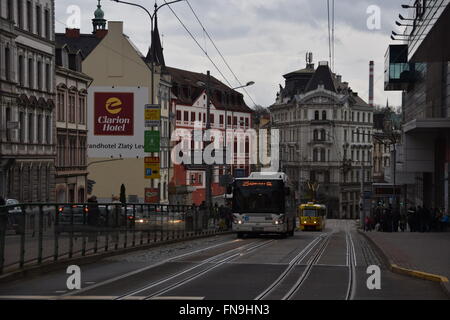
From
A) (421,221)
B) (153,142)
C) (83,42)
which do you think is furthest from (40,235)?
(83,42)

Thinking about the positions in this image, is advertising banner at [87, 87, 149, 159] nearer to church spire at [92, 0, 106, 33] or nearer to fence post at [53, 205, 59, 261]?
church spire at [92, 0, 106, 33]

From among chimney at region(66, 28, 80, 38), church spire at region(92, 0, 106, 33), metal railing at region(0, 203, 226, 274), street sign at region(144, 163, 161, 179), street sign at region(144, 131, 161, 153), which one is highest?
church spire at region(92, 0, 106, 33)

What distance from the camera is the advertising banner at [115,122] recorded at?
2151 inches

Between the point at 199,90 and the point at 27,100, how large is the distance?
44.8m

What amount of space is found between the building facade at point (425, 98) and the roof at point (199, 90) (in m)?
19.6

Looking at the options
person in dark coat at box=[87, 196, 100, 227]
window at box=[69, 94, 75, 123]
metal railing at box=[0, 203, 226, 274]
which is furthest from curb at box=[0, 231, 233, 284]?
window at box=[69, 94, 75, 123]

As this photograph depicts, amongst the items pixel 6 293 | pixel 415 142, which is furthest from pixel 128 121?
pixel 6 293

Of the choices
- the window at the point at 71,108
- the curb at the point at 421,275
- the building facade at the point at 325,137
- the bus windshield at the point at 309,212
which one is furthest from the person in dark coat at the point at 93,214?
the building facade at the point at 325,137

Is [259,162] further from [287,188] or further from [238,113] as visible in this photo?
[287,188]

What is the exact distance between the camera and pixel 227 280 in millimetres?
17562

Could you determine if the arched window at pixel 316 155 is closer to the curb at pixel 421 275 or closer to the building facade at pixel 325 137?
the building facade at pixel 325 137

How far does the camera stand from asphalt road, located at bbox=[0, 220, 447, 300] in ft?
48.9

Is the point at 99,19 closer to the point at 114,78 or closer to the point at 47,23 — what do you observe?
the point at 114,78

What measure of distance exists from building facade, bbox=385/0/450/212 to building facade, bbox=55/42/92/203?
2269 centimetres
